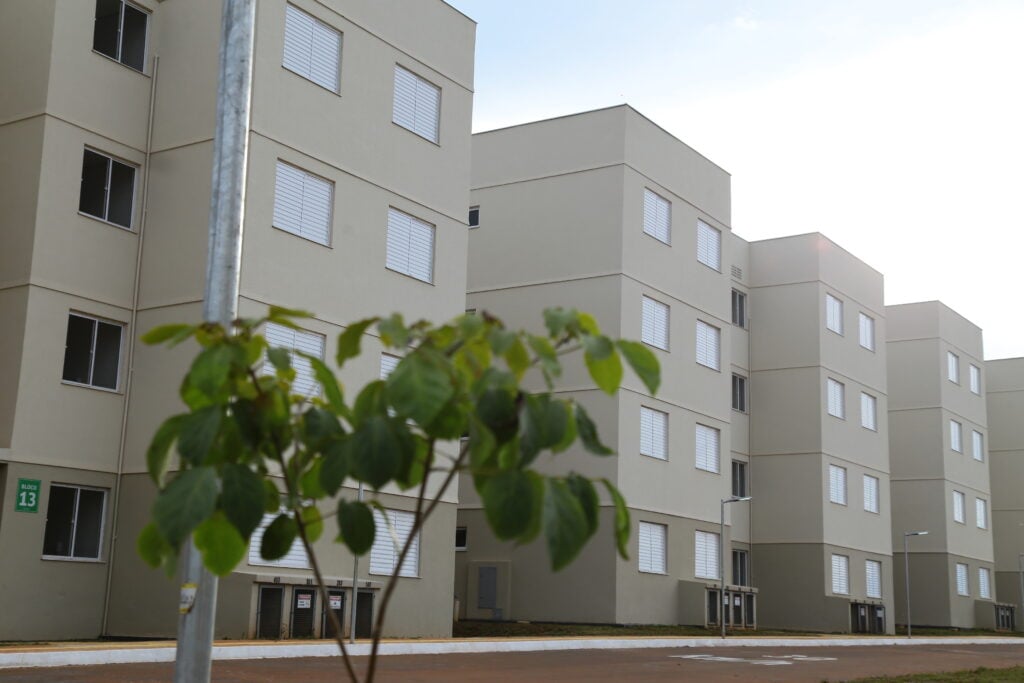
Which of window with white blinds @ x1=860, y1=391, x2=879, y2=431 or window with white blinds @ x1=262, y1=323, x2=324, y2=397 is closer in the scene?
window with white blinds @ x1=262, y1=323, x2=324, y2=397

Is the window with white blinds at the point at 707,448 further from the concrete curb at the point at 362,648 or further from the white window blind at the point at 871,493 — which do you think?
the white window blind at the point at 871,493

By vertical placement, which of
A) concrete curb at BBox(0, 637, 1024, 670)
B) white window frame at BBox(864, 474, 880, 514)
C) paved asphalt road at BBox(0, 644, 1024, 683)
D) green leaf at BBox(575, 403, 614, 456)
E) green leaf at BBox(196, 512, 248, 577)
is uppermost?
white window frame at BBox(864, 474, 880, 514)

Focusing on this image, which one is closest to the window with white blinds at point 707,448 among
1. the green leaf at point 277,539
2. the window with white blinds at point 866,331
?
the window with white blinds at point 866,331

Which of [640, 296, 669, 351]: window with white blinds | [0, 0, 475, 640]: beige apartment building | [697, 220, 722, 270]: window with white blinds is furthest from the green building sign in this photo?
[697, 220, 722, 270]: window with white blinds

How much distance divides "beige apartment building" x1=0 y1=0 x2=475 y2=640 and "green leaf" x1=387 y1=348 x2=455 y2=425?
20134 mm

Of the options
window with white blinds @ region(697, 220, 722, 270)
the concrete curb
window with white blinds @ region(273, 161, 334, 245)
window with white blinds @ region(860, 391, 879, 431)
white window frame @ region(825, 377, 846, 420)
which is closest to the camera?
the concrete curb

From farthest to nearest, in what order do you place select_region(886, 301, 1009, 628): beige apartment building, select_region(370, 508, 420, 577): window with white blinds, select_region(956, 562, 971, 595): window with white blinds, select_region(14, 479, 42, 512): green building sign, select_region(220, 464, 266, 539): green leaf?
select_region(956, 562, 971, 595): window with white blinds, select_region(886, 301, 1009, 628): beige apartment building, select_region(370, 508, 420, 577): window with white blinds, select_region(14, 479, 42, 512): green building sign, select_region(220, 464, 266, 539): green leaf

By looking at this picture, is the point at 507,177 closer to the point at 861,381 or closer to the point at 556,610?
the point at 556,610

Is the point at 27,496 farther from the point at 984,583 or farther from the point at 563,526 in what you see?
the point at 984,583

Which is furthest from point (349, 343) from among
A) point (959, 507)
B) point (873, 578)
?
point (959, 507)

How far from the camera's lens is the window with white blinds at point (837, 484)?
49.8 meters

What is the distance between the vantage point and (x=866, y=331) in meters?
55.4

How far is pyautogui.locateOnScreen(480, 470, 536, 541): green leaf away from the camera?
334 centimetres

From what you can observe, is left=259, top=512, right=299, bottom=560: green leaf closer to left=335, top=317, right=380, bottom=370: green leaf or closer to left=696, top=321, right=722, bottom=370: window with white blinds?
left=335, top=317, right=380, bottom=370: green leaf
